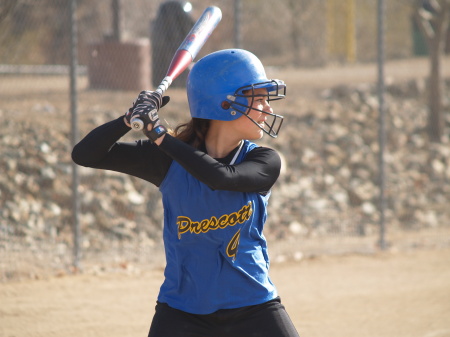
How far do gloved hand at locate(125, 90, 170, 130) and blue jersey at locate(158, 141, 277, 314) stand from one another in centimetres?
30

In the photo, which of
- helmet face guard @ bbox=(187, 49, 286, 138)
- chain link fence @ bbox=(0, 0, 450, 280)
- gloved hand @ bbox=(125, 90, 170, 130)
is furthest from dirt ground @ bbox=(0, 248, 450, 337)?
gloved hand @ bbox=(125, 90, 170, 130)

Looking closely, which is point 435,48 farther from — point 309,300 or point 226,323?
point 226,323

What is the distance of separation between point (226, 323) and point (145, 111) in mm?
889

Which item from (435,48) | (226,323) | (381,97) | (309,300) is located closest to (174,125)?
(381,97)

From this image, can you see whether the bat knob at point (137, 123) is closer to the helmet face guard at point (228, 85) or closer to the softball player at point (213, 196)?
the softball player at point (213, 196)

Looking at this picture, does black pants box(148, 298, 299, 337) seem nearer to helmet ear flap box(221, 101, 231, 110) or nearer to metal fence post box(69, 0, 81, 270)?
helmet ear flap box(221, 101, 231, 110)

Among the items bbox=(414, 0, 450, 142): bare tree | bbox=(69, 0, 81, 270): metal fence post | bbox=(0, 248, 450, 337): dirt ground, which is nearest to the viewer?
bbox=(0, 248, 450, 337): dirt ground

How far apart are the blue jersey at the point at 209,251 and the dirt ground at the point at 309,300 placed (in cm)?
257

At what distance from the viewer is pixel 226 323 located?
279 cm

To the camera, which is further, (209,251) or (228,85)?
(228,85)

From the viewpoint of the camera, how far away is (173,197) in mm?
2863

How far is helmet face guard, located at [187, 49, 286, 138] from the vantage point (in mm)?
2936

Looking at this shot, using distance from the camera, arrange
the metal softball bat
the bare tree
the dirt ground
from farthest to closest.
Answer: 1. the bare tree
2. the dirt ground
3. the metal softball bat

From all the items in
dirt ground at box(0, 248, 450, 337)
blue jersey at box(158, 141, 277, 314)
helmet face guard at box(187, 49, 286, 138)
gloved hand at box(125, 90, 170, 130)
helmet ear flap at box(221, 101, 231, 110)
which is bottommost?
dirt ground at box(0, 248, 450, 337)
